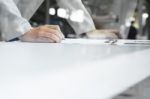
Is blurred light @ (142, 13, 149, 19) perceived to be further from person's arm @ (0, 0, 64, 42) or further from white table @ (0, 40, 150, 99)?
white table @ (0, 40, 150, 99)

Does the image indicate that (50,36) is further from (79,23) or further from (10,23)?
(79,23)

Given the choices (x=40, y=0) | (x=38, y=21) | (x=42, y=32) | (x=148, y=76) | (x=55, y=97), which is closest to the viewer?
(x=55, y=97)

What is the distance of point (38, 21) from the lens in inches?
96.7

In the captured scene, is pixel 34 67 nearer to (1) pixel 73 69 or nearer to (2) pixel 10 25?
(1) pixel 73 69

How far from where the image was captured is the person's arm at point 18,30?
922mm

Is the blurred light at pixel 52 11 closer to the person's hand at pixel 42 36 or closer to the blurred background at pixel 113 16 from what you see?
the blurred background at pixel 113 16

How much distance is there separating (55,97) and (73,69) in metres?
0.11

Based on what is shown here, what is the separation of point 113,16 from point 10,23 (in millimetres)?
2395

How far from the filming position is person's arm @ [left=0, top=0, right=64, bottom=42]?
36.3 inches

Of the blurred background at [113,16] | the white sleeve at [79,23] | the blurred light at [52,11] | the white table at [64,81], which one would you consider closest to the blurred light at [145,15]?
the blurred background at [113,16]

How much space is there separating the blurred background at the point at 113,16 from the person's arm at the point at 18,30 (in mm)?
1130

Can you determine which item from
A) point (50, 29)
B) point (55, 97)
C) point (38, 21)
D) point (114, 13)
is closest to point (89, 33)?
point (50, 29)

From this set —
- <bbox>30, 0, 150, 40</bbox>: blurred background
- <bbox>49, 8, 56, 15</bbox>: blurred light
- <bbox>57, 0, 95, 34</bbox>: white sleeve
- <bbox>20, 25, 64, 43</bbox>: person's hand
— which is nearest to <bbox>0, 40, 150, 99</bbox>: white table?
<bbox>20, 25, 64, 43</bbox>: person's hand

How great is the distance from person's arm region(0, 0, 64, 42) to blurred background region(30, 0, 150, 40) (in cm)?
113
